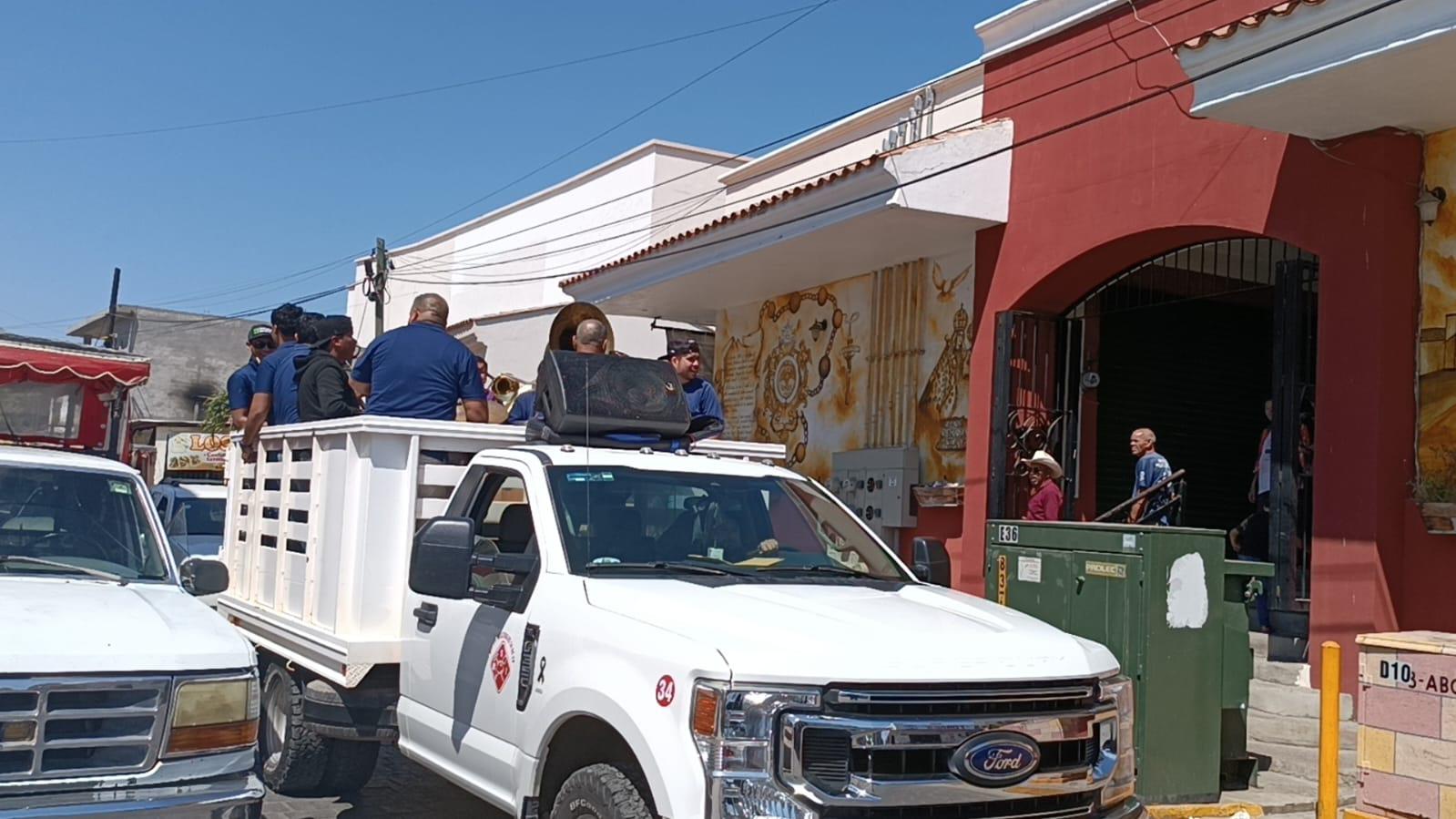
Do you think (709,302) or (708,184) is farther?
(708,184)

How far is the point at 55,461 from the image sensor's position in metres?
5.60

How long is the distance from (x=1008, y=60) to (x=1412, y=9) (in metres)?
4.91

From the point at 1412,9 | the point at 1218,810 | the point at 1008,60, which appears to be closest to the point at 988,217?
the point at 1008,60

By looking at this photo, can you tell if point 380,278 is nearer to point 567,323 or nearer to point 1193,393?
point 1193,393

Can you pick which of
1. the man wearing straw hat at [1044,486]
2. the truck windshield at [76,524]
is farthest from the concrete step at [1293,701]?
the truck windshield at [76,524]

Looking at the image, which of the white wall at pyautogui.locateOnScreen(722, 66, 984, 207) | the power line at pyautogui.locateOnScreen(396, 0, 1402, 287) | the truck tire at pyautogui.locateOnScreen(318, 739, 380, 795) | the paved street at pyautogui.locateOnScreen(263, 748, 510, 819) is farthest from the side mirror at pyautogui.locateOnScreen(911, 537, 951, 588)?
the white wall at pyautogui.locateOnScreen(722, 66, 984, 207)

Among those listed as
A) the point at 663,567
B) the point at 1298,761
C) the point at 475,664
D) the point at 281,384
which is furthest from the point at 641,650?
the point at 1298,761

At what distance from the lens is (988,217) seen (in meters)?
11.0

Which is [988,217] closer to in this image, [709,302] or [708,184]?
[709,302]

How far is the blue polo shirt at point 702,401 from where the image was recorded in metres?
7.29

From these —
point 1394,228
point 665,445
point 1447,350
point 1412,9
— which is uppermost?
point 1412,9

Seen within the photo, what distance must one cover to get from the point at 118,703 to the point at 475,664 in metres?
1.27

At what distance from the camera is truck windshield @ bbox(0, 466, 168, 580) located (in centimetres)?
531

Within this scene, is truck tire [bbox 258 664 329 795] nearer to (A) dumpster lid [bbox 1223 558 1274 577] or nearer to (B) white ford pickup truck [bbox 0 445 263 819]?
(B) white ford pickup truck [bbox 0 445 263 819]
